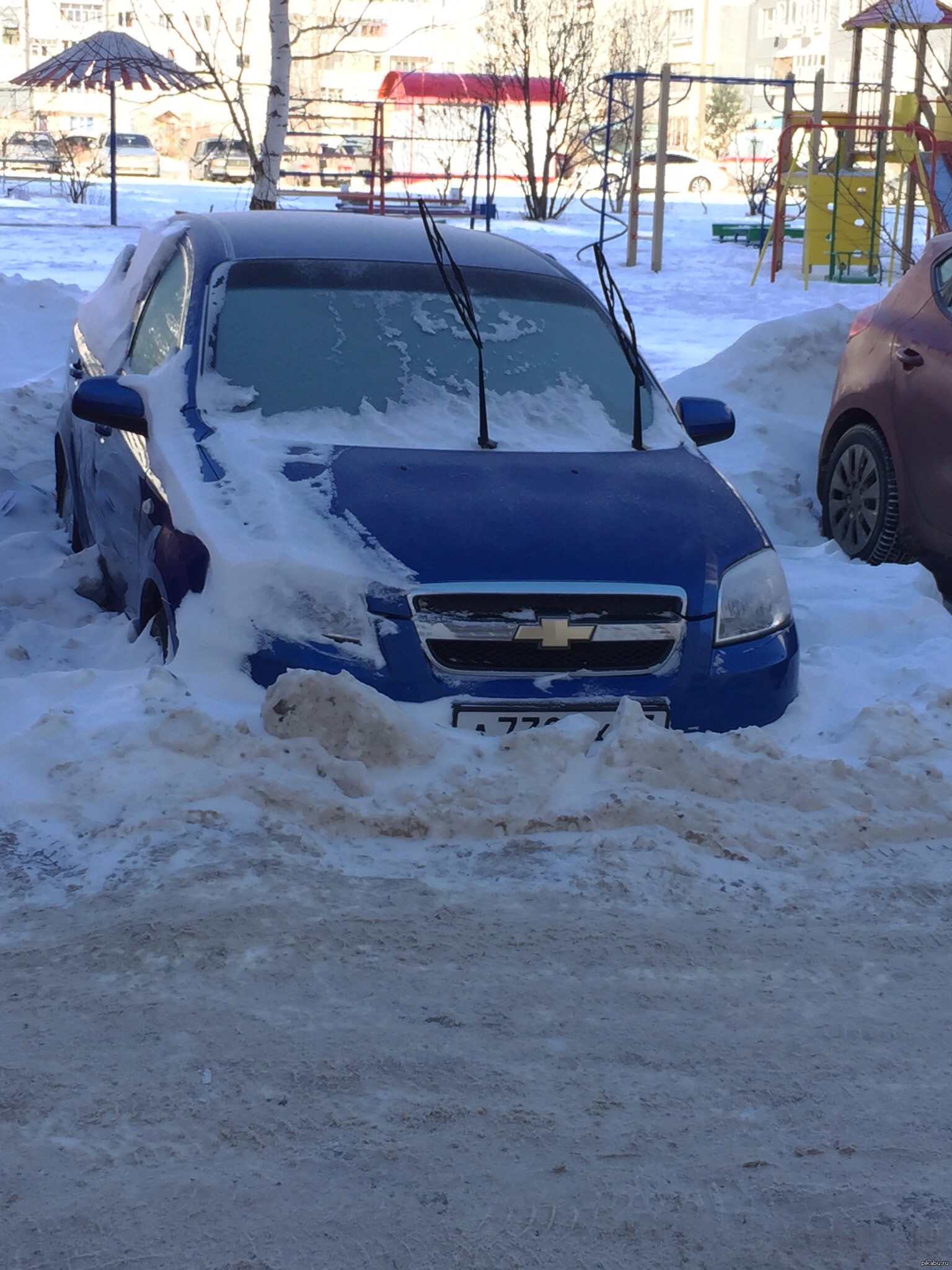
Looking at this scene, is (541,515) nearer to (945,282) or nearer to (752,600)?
(752,600)

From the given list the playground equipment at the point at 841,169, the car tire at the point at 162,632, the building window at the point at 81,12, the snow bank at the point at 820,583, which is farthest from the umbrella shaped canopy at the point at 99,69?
the building window at the point at 81,12

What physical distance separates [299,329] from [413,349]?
365mm

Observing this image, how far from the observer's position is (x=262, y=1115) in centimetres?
247

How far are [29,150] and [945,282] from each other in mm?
41274

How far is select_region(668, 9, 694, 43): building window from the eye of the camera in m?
93.7

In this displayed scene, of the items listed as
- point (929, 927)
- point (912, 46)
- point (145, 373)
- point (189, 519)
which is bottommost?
point (929, 927)

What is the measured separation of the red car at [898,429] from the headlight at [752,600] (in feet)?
6.24

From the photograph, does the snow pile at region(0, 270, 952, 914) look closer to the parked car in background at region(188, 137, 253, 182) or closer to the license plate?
the license plate

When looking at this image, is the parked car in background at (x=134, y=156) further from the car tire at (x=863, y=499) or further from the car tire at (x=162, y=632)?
the car tire at (x=162, y=632)

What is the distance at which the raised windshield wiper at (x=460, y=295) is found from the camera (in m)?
4.40

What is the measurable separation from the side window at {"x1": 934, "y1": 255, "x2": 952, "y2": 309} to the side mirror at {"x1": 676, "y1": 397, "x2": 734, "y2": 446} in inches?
64.3

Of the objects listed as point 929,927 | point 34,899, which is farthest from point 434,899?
point 929,927

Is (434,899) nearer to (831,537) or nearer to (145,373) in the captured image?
(145,373)

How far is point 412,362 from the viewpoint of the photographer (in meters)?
4.59
